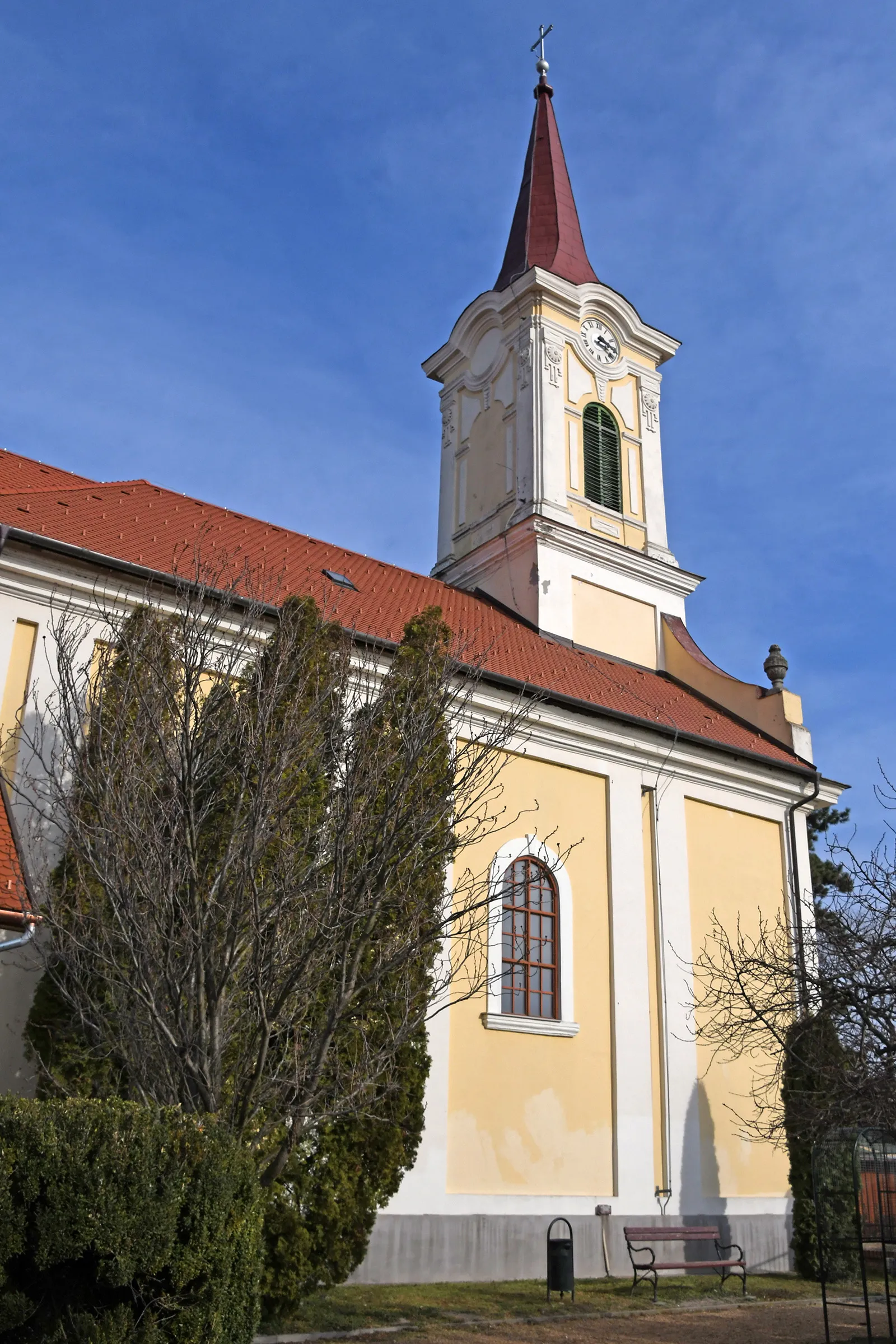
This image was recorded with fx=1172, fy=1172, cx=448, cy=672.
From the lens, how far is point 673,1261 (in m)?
15.7

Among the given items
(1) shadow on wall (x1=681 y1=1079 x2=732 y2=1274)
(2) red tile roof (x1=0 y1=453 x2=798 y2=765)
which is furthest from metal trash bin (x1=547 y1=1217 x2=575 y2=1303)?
(2) red tile roof (x1=0 y1=453 x2=798 y2=765)

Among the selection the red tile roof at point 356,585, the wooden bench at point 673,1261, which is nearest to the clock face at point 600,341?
the red tile roof at point 356,585

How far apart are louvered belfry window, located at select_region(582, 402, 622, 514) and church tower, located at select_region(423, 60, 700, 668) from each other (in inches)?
1.2

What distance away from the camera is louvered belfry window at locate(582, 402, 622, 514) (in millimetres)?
24203

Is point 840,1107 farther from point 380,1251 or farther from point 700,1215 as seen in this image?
point 700,1215

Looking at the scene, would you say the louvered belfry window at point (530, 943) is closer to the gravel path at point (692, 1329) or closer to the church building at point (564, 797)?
the church building at point (564, 797)

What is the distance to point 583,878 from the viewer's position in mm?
16891

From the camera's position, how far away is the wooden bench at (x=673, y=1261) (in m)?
13.8

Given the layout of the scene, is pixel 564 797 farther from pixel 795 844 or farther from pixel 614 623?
pixel 614 623

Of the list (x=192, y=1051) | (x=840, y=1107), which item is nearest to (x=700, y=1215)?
(x=840, y=1107)

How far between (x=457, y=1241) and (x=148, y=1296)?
24.1 ft

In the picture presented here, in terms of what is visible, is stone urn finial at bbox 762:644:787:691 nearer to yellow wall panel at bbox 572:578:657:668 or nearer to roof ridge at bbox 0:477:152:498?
yellow wall panel at bbox 572:578:657:668

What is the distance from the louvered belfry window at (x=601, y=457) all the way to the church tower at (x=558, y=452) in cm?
3

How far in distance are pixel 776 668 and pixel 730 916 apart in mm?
5581
